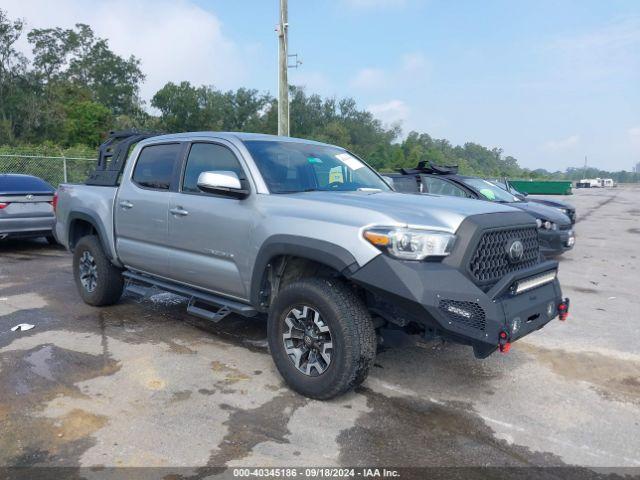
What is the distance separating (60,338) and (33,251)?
6023 mm

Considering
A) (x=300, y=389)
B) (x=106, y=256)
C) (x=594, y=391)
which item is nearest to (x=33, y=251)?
(x=106, y=256)

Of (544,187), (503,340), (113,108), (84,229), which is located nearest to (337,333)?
(503,340)

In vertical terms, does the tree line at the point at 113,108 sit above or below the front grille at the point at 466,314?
above

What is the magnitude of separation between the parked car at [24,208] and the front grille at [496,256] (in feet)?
28.7

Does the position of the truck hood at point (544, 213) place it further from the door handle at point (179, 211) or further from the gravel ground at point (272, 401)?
the door handle at point (179, 211)

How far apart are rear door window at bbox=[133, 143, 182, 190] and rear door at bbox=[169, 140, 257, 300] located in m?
0.24

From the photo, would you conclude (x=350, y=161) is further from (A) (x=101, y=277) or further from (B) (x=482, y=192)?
(B) (x=482, y=192)

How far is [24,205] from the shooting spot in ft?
31.2

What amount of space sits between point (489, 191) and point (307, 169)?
21.5 ft

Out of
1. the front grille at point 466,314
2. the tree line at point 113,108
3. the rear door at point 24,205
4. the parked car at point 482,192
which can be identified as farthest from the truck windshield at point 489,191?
the tree line at point 113,108

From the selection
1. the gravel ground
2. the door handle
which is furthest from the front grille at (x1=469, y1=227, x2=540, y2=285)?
the door handle

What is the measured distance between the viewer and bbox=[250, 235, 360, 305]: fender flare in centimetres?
335

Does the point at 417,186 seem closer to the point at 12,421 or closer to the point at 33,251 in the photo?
the point at 33,251

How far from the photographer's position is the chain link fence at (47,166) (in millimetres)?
15508
